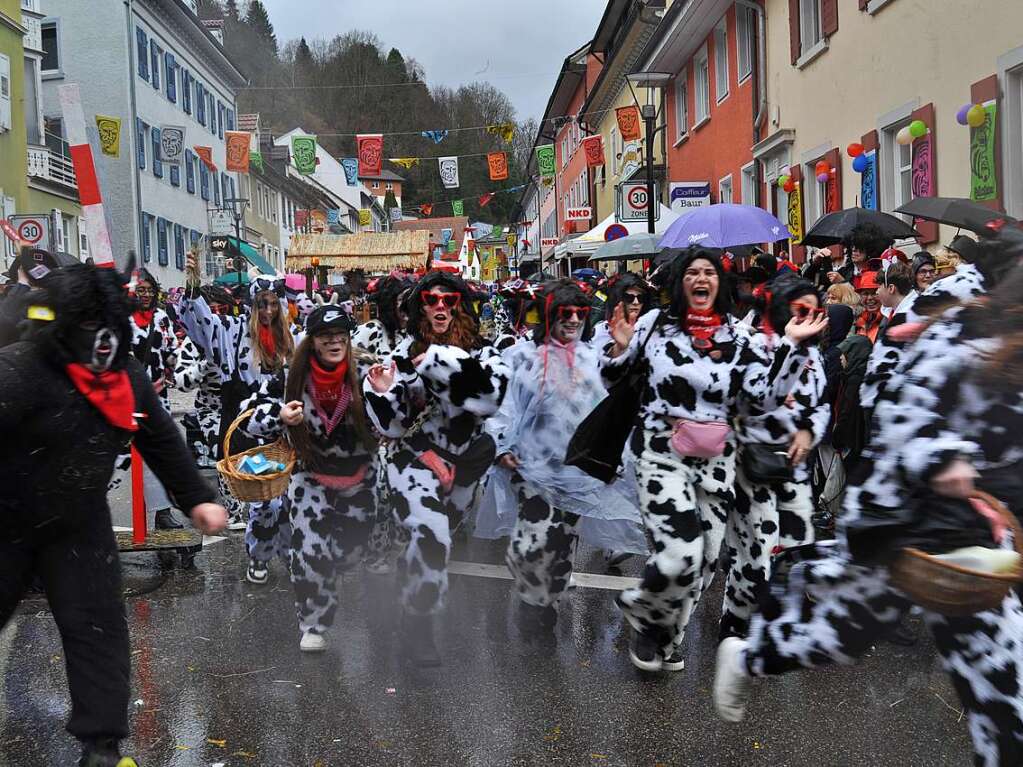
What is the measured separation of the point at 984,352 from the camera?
2.99 meters

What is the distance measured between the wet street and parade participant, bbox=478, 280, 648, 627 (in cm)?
37

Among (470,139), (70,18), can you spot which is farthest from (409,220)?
(70,18)

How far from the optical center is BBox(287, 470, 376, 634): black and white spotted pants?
5664mm

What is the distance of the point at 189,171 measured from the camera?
4122cm

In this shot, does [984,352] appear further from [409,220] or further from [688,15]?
[409,220]

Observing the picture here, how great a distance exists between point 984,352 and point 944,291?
5.23ft

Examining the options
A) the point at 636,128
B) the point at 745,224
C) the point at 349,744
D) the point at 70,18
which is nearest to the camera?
the point at 349,744

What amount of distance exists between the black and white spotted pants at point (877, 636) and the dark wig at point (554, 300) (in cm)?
295

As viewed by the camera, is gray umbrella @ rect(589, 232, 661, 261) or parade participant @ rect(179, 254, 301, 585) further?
gray umbrella @ rect(589, 232, 661, 261)

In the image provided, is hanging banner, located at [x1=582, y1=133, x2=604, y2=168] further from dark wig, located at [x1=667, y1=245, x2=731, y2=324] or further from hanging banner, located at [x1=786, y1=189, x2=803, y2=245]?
dark wig, located at [x1=667, y1=245, x2=731, y2=324]

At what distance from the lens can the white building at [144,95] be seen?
35312 mm

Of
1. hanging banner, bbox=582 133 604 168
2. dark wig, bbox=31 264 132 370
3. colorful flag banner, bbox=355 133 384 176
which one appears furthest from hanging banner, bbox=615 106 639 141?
dark wig, bbox=31 264 132 370

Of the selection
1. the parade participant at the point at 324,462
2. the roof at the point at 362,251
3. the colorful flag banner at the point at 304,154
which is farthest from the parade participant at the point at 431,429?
the colorful flag banner at the point at 304,154

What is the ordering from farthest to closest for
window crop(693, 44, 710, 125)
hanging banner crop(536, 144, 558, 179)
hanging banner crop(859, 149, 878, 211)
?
hanging banner crop(536, 144, 558, 179)
window crop(693, 44, 710, 125)
hanging banner crop(859, 149, 878, 211)
